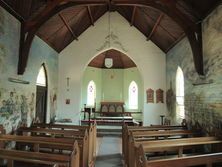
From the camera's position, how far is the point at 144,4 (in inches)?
257

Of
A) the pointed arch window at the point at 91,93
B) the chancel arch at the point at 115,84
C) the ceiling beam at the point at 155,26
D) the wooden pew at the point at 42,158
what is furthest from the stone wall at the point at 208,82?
the pointed arch window at the point at 91,93

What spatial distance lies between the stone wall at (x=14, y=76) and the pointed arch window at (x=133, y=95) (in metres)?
7.74

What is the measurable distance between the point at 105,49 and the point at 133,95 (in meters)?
5.36

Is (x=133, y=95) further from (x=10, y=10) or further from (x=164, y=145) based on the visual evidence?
(x=164, y=145)

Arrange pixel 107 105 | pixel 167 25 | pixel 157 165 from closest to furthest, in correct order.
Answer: pixel 157 165, pixel 167 25, pixel 107 105

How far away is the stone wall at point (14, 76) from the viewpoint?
17.3ft

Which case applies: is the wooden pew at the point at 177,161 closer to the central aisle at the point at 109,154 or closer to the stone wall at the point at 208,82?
the stone wall at the point at 208,82

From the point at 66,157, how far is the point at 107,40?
799 cm

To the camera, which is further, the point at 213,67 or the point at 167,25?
the point at 167,25

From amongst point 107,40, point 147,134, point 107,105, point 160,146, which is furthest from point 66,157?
point 107,105

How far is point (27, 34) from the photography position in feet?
20.9

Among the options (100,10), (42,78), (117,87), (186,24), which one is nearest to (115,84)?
(117,87)

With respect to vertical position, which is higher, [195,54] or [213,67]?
[195,54]

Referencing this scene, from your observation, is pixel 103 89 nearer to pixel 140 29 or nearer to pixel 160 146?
pixel 140 29
